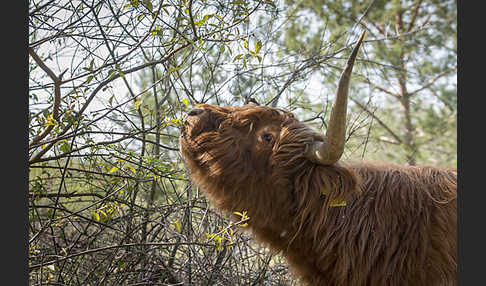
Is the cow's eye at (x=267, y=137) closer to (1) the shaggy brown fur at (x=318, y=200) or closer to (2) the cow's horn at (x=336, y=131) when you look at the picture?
(1) the shaggy brown fur at (x=318, y=200)

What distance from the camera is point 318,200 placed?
3.53 metres

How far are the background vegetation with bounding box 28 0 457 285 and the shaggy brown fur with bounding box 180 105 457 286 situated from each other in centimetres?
28

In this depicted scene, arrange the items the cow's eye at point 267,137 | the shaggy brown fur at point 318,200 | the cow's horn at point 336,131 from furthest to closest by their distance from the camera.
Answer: the cow's eye at point 267,137
the shaggy brown fur at point 318,200
the cow's horn at point 336,131

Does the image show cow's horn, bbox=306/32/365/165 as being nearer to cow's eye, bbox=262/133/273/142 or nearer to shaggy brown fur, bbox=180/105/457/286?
shaggy brown fur, bbox=180/105/457/286

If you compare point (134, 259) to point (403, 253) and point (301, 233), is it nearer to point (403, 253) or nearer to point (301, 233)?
point (301, 233)

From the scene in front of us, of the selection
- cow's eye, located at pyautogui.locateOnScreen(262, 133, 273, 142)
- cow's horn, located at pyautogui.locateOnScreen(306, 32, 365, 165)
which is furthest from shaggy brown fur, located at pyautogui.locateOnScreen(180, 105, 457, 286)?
cow's horn, located at pyautogui.locateOnScreen(306, 32, 365, 165)

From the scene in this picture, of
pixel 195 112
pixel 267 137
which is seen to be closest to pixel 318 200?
pixel 267 137

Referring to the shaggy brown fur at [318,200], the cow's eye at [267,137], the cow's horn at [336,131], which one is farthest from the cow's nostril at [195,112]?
the cow's horn at [336,131]

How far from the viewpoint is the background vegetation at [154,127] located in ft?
10.7

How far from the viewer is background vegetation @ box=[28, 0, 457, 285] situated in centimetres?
327

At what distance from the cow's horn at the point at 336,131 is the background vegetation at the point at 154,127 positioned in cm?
85

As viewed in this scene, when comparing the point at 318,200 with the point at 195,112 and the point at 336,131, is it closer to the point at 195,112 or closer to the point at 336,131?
the point at 336,131
